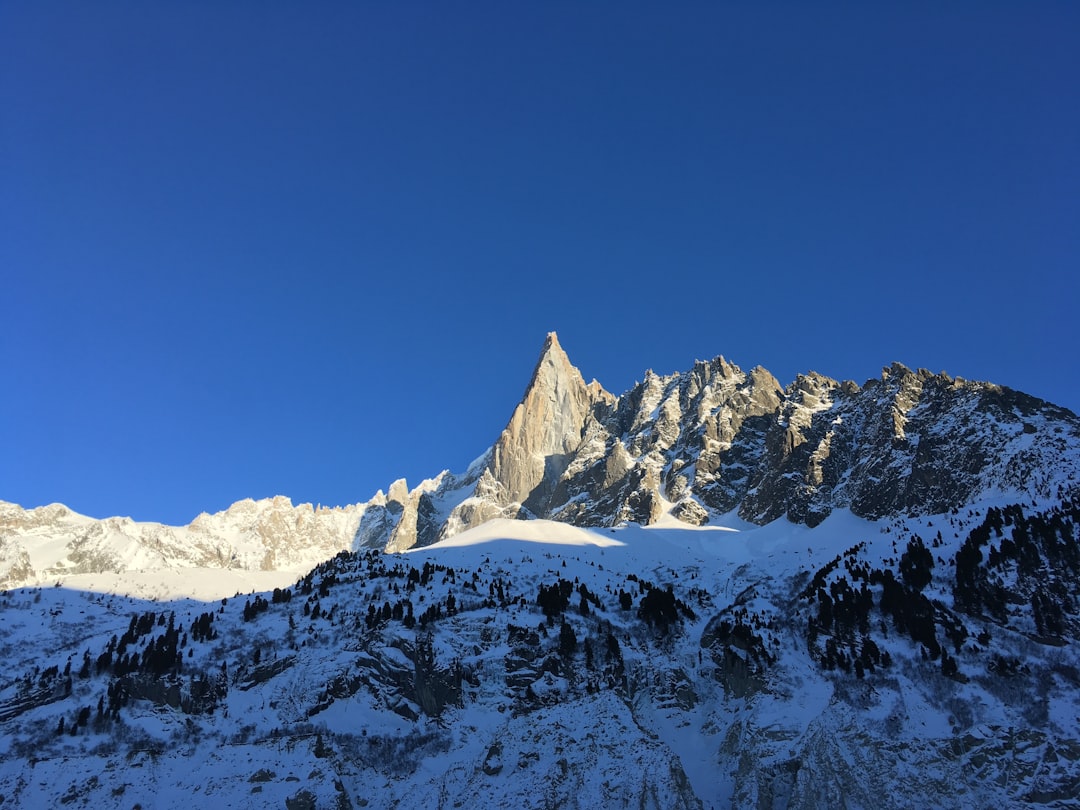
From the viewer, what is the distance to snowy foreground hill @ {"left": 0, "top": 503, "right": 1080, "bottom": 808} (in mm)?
64125

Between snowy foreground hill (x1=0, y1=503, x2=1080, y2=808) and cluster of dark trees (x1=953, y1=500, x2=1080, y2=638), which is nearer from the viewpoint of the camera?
snowy foreground hill (x1=0, y1=503, x2=1080, y2=808)

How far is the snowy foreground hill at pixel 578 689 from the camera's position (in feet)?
210

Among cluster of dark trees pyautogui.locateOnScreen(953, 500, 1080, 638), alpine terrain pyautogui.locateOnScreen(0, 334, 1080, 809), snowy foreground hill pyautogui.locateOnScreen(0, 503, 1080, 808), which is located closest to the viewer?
snowy foreground hill pyautogui.locateOnScreen(0, 503, 1080, 808)

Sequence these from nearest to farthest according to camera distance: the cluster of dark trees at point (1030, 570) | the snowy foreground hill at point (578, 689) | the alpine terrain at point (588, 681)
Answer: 1. the snowy foreground hill at point (578, 689)
2. the alpine terrain at point (588, 681)
3. the cluster of dark trees at point (1030, 570)

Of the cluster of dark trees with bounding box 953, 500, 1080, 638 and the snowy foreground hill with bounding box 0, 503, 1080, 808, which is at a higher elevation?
the cluster of dark trees with bounding box 953, 500, 1080, 638

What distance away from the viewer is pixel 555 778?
6625 centimetres

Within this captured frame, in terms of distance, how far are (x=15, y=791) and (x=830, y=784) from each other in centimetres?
6565

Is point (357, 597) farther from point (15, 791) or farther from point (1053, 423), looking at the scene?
point (1053, 423)

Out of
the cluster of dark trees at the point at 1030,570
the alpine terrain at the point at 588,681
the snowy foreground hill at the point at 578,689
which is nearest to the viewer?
the snowy foreground hill at the point at 578,689

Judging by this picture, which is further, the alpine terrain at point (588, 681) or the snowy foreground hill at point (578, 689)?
the alpine terrain at point (588, 681)

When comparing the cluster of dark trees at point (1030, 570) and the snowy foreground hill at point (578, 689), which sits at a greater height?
the cluster of dark trees at point (1030, 570)

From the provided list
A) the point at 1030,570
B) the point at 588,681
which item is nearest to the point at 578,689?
the point at 588,681

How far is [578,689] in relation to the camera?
86.0 metres

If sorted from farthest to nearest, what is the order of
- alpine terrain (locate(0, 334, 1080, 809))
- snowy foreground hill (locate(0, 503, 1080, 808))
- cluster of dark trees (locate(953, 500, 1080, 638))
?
cluster of dark trees (locate(953, 500, 1080, 638))
alpine terrain (locate(0, 334, 1080, 809))
snowy foreground hill (locate(0, 503, 1080, 808))
